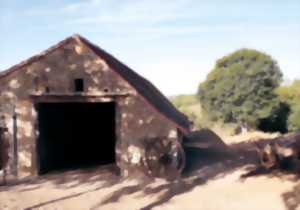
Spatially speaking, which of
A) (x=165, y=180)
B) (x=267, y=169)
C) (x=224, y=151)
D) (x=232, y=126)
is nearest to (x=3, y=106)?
(x=165, y=180)

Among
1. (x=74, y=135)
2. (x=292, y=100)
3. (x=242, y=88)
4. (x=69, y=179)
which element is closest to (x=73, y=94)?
(x=69, y=179)

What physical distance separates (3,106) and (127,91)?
5.75 m

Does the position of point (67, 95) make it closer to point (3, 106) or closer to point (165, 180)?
point (3, 106)

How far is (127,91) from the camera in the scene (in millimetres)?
17328

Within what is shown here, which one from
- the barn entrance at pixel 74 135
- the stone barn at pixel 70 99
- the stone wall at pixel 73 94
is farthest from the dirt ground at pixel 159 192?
the barn entrance at pixel 74 135

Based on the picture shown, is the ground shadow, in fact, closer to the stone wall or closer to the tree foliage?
the stone wall

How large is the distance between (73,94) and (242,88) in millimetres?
33309

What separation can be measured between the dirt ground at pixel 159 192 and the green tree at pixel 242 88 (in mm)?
27483

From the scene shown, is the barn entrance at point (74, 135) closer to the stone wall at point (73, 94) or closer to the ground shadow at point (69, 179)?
the stone wall at point (73, 94)

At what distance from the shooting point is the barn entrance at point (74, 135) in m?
19.4

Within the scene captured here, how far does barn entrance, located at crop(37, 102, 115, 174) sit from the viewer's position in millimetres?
19398

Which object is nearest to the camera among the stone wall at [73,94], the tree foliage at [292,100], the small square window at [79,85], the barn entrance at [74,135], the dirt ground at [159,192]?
the dirt ground at [159,192]

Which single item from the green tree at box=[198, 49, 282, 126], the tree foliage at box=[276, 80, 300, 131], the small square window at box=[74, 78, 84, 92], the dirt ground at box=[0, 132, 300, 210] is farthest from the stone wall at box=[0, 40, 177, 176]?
the green tree at box=[198, 49, 282, 126]

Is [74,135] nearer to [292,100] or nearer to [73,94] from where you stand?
[73,94]
